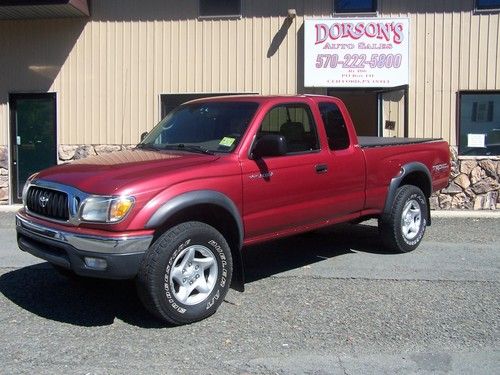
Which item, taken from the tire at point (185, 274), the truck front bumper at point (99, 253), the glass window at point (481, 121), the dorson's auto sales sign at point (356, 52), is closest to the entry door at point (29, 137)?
the dorson's auto sales sign at point (356, 52)

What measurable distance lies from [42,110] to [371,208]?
7.80 m

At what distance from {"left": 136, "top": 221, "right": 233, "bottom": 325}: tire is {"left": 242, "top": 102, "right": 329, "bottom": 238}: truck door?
0.51 m

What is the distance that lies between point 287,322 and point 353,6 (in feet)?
26.5

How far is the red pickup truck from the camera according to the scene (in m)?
4.55

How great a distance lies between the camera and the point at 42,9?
35.6 ft

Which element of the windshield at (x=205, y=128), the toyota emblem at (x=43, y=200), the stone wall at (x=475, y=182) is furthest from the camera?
the stone wall at (x=475, y=182)

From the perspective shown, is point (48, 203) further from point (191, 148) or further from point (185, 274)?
point (191, 148)

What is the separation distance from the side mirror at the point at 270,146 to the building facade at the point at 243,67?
239 inches

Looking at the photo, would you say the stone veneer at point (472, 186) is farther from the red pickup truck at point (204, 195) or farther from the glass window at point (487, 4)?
the red pickup truck at point (204, 195)

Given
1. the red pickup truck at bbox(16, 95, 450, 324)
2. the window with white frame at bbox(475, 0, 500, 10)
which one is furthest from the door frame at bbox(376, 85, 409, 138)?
the red pickup truck at bbox(16, 95, 450, 324)

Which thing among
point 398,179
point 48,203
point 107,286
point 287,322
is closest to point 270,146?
point 287,322

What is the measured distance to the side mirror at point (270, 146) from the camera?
533 cm

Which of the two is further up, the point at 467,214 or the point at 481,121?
the point at 481,121

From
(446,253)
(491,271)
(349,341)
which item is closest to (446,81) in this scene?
(446,253)
